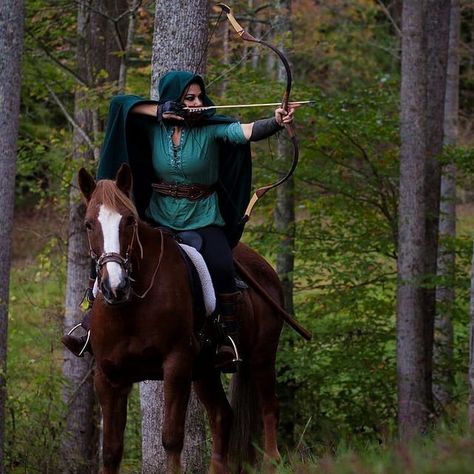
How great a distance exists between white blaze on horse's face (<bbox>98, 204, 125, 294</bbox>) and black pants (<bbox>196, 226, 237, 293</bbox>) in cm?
103

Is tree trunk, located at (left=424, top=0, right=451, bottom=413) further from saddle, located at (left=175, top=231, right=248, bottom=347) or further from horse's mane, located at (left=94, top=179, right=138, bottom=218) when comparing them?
horse's mane, located at (left=94, top=179, right=138, bottom=218)

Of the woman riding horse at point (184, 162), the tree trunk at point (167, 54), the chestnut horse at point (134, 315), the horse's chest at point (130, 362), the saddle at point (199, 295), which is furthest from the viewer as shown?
the tree trunk at point (167, 54)

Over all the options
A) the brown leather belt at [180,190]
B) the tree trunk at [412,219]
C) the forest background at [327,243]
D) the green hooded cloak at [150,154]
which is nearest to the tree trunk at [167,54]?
the green hooded cloak at [150,154]

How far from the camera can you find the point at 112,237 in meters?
6.91

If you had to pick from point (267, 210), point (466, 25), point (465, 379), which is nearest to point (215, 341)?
point (267, 210)

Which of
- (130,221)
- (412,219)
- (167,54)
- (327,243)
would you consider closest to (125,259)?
(130,221)

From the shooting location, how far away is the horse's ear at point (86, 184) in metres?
7.25

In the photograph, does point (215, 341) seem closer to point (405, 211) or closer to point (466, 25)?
point (405, 211)

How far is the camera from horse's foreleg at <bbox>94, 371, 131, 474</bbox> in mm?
7512

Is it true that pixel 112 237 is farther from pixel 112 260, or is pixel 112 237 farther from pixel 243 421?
pixel 243 421

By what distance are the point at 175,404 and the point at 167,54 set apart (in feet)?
9.76

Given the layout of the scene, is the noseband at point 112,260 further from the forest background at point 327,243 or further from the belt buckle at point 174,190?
the forest background at point 327,243

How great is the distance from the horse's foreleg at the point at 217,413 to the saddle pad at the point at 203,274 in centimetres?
100

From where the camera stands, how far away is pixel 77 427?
1438 centimetres
